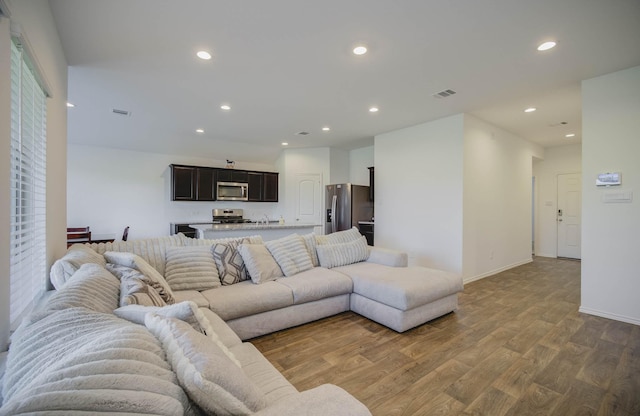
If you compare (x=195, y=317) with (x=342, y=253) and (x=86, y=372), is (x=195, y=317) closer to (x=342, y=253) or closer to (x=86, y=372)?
(x=86, y=372)

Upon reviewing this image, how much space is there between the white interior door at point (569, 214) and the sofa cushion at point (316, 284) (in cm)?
623

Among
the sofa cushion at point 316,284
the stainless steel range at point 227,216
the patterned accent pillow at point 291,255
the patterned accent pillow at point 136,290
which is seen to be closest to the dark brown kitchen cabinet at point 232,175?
the stainless steel range at point 227,216

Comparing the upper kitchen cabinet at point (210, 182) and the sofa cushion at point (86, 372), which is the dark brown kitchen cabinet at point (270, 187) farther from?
the sofa cushion at point (86, 372)

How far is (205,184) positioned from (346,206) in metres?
3.38

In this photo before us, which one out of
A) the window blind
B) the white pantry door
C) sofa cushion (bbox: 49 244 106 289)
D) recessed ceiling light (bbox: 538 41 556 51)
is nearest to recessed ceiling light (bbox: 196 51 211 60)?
the window blind

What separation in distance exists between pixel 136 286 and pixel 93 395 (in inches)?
42.3

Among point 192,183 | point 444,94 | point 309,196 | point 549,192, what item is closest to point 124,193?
point 192,183

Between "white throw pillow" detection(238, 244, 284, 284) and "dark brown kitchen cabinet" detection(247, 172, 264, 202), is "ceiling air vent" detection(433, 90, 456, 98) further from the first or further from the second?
"dark brown kitchen cabinet" detection(247, 172, 264, 202)

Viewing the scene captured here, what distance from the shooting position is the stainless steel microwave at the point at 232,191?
22.0 ft

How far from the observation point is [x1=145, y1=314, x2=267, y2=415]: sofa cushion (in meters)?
0.74

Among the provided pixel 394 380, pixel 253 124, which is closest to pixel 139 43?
pixel 253 124

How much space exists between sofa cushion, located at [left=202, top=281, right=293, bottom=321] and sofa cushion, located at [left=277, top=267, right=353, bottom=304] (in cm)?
10

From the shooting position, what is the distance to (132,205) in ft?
19.9

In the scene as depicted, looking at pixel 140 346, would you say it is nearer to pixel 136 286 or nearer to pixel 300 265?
pixel 136 286
